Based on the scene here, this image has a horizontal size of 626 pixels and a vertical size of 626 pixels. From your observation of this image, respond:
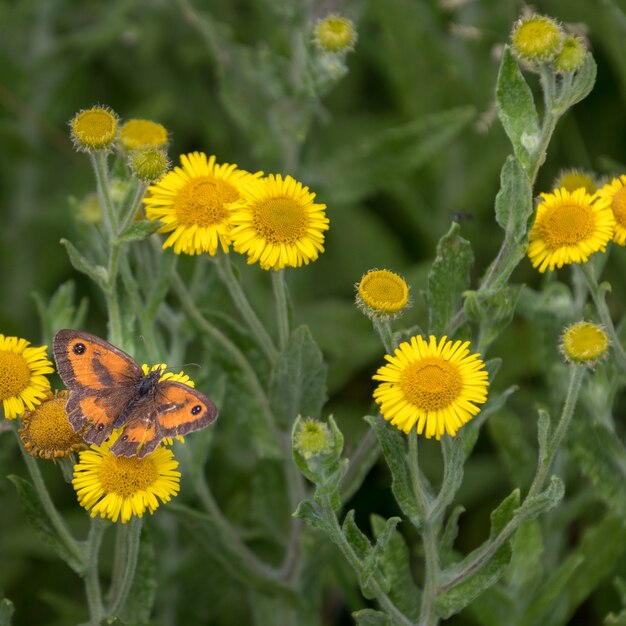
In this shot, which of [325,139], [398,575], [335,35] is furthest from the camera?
[325,139]

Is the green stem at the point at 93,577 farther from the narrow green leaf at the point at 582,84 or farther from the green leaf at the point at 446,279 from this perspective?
the narrow green leaf at the point at 582,84

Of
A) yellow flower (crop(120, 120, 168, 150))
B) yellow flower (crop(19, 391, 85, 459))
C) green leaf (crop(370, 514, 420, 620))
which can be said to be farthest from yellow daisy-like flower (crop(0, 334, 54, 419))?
green leaf (crop(370, 514, 420, 620))

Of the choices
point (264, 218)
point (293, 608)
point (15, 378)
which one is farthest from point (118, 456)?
point (293, 608)

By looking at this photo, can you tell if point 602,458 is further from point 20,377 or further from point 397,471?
point 20,377

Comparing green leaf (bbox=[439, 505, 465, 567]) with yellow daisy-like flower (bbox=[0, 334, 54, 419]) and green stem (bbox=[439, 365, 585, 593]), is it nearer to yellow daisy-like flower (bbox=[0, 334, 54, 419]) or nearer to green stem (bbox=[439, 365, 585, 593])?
green stem (bbox=[439, 365, 585, 593])

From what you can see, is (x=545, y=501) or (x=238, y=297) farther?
(x=238, y=297)

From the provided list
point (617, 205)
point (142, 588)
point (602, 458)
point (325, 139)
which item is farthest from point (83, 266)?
point (325, 139)

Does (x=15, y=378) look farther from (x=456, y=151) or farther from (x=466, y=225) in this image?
(x=456, y=151)
